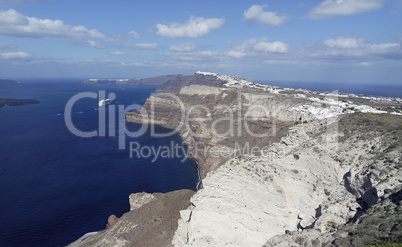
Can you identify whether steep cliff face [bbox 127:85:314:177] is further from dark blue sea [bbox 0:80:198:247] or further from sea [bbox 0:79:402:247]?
dark blue sea [bbox 0:80:198:247]

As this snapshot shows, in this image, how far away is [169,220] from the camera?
22.8 metres

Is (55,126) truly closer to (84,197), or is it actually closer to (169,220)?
(84,197)

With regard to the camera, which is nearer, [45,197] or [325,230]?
[325,230]

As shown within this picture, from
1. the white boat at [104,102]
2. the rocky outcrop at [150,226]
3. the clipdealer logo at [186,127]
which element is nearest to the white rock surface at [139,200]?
the rocky outcrop at [150,226]

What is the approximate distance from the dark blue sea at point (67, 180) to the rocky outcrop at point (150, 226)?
20.8 feet

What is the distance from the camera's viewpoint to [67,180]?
4575 cm

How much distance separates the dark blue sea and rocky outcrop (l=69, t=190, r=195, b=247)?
20.8 feet

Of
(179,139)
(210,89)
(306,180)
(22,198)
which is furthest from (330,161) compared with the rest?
(210,89)

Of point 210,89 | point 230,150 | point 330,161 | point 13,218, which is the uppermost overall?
point 210,89

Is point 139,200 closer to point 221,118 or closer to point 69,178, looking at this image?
point 69,178

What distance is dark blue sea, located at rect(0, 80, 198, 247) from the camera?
3238cm

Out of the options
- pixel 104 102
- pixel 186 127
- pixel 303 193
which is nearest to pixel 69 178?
pixel 303 193

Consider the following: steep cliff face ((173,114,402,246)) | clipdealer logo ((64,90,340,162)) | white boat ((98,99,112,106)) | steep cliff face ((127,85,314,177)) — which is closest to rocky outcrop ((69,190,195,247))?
steep cliff face ((173,114,402,246))

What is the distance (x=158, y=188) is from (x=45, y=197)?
16.9 metres
